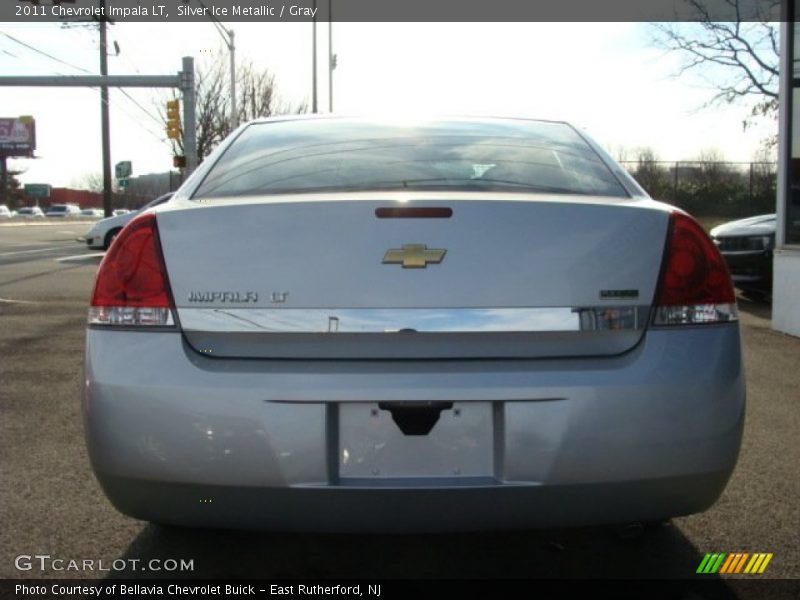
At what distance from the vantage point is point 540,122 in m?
3.31

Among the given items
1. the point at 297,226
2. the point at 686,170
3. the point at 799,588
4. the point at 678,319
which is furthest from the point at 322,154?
the point at 686,170

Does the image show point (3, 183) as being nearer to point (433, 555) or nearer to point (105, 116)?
point (105, 116)

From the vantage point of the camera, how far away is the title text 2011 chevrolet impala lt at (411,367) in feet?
7.04

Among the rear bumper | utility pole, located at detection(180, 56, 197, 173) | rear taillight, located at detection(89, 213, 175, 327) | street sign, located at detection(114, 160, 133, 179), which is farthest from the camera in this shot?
street sign, located at detection(114, 160, 133, 179)

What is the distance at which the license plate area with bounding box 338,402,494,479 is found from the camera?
2.15 metres

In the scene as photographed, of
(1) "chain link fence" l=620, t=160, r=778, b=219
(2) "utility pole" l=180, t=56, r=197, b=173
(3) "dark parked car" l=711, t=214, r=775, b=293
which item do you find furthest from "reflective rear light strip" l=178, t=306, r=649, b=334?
(1) "chain link fence" l=620, t=160, r=778, b=219

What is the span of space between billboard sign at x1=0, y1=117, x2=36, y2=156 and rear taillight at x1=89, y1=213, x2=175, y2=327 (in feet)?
318

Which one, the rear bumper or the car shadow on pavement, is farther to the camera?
the car shadow on pavement

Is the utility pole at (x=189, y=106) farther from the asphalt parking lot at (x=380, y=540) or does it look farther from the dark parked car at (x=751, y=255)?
the asphalt parking lot at (x=380, y=540)

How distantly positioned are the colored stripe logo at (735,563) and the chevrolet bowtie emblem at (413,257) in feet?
4.67

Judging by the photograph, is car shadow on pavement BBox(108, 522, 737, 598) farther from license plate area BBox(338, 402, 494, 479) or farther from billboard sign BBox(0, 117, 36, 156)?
billboard sign BBox(0, 117, 36, 156)

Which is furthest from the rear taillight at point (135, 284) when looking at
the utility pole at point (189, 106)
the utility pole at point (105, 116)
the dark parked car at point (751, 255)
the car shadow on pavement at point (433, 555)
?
the utility pole at point (105, 116)

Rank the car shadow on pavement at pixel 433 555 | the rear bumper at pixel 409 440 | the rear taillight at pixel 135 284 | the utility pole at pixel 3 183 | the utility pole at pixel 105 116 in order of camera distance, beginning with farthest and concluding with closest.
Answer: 1. the utility pole at pixel 3 183
2. the utility pole at pixel 105 116
3. the car shadow on pavement at pixel 433 555
4. the rear taillight at pixel 135 284
5. the rear bumper at pixel 409 440

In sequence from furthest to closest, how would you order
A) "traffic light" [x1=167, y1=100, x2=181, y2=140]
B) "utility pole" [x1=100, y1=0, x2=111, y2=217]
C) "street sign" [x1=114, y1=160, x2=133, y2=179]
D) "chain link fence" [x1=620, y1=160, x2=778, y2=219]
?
1. "street sign" [x1=114, y1=160, x2=133, y2=179]
2. "utility pole" [x1=100, y1=0, x2=111, y2=217]
3. "chain link fence" [x1=620, y1=160, x2=778, y2=219]
4. "traffic light" [x1=167, y1=100, x2=181, y2=140]
